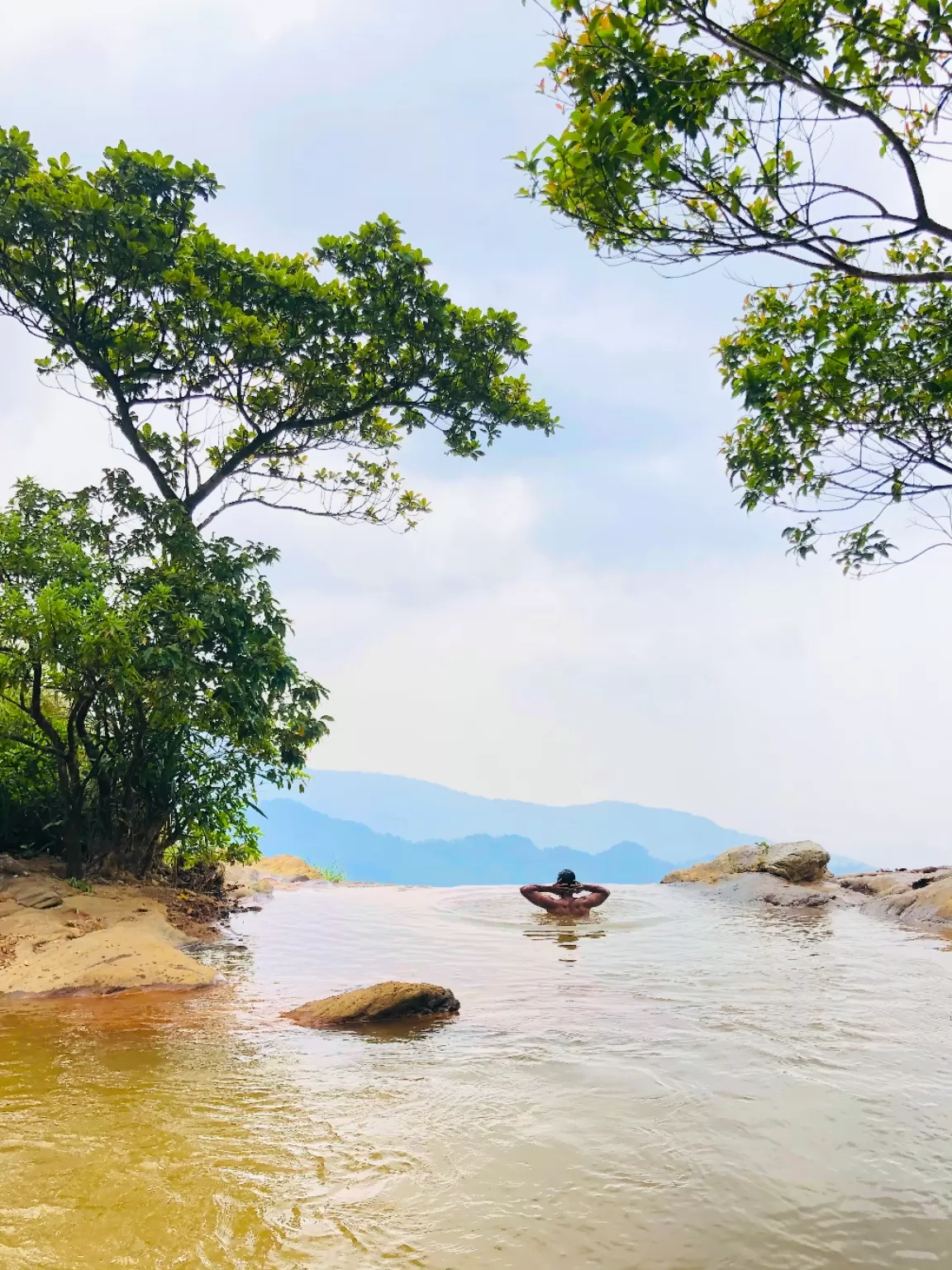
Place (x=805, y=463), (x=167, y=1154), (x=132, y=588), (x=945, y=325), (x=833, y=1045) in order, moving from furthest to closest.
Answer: (x=132, y=588)
(x=805, y=463)
(x=945, y=325)
(x=833, y=1045)
(x=167, y=1154)

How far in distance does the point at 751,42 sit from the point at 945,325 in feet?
11.0

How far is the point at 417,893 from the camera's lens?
65.0ft

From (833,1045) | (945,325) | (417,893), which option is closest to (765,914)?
(417,893)

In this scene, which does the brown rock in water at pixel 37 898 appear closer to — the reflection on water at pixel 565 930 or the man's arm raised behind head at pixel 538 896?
the reflection on water at pixel 565 930

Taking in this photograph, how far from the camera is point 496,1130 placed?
13.7 ft

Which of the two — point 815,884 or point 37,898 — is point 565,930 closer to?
point 37,898

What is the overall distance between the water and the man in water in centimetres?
715

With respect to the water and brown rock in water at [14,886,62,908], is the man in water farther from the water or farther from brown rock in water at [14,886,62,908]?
brown rock in water at [14,886,62,908]

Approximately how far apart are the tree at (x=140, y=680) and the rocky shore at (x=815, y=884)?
1054 cm

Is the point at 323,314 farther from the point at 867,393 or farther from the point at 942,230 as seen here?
the point at 942,230

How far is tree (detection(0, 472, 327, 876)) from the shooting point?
9.31 metres

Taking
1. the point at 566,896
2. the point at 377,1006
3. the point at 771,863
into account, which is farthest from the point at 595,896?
the point at 377,1006

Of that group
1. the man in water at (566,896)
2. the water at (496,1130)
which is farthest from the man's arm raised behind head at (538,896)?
the water at (496,1130)

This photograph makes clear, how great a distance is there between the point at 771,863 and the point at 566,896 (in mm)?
5935
